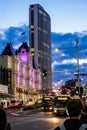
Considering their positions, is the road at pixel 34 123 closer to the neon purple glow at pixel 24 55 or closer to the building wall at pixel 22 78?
the building wall at pixel 22 78

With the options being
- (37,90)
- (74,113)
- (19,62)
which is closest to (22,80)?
(19,62)

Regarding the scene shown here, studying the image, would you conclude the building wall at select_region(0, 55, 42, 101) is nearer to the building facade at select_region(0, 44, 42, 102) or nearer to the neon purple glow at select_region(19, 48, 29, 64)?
the building facade at select_region(0, 44, 42, 102)

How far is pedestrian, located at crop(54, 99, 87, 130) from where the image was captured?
5.51m

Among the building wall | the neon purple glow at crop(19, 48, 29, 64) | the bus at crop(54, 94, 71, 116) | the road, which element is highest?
the neon purple glow at crop(19, 48, 29, 64)

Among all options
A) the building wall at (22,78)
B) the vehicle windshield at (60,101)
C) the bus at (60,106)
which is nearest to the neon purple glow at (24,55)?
the building wall at (22,78)

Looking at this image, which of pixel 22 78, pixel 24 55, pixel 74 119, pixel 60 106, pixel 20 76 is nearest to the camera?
pixel 74 119

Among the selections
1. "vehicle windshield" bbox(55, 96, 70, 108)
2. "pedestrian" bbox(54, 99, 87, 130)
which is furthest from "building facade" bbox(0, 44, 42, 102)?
"pedestrian" bbox(54, 99, 87, 130)

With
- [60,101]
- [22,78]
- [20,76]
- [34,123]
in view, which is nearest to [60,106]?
[60,101]

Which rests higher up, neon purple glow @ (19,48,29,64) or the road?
neon purple glow @ (19,48,29,64)

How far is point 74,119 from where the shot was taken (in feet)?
18.8

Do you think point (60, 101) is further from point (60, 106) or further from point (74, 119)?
point (74, 119)

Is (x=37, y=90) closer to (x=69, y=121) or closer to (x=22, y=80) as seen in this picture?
(x=22, y=80)

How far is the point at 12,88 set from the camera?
13738 cm

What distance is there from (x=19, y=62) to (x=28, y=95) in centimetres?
1605
